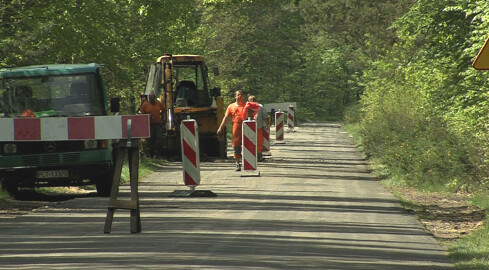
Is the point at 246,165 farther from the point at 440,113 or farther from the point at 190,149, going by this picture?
the point at 190,149

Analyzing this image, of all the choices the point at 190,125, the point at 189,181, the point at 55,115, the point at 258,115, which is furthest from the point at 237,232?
the point at 258,115

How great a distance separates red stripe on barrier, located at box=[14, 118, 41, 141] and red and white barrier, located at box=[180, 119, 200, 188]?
19.2ft

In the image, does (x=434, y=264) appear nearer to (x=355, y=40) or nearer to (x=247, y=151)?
(x=247, y=151)

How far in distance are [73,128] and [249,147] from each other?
11390mm

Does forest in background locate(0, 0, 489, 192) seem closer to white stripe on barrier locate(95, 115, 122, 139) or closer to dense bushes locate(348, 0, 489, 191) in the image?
dense bushes locate(348, 0, 489, 191)

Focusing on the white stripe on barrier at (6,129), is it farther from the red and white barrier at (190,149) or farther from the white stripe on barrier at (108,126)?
the red and white barrier at (190,149)

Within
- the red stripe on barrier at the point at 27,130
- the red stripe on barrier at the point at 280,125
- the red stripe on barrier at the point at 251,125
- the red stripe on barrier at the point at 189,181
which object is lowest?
the red stripe on barrier at the point at 189,181

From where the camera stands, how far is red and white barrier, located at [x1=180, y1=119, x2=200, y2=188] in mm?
18531

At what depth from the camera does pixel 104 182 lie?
61.4ft

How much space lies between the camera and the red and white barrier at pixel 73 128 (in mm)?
12562

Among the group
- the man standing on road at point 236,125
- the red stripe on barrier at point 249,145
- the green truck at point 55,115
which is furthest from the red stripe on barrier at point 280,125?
the green truck at point 55,115

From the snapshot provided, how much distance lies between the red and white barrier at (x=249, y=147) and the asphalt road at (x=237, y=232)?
92.1 inches

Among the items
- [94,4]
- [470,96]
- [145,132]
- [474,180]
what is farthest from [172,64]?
[145,132]

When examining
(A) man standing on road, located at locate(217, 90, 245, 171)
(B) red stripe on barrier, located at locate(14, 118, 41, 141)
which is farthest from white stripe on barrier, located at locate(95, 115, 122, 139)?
(A) man standing on road, located at locate(217, 90, 245, 171)
